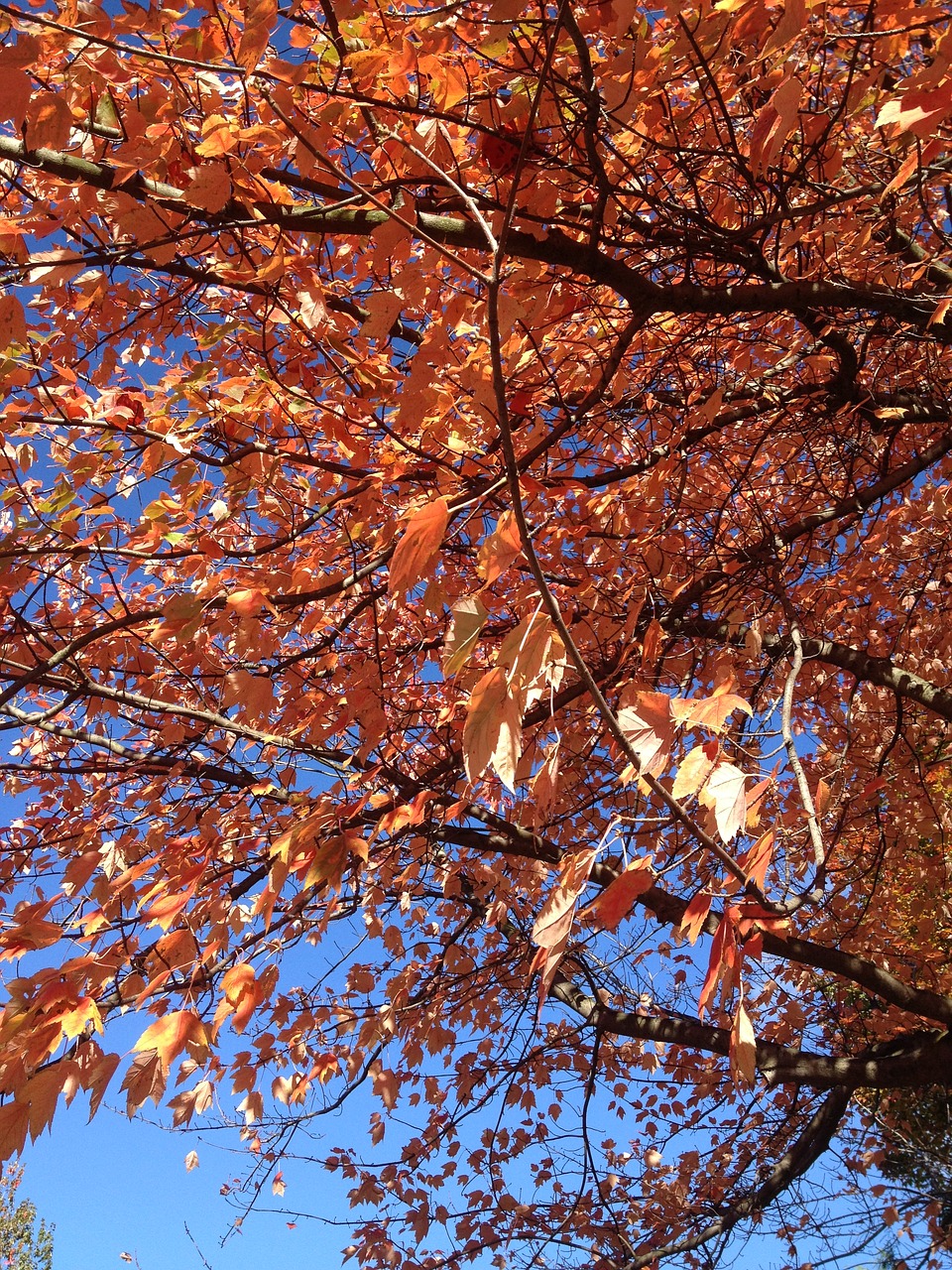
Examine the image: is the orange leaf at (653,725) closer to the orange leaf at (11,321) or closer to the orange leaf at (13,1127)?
the orange leaf at (13,1127)

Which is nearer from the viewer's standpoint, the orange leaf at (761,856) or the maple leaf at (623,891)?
the maple leaf at (623,891)

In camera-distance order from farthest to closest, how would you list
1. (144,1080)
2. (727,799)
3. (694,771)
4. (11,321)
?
(11,321) < (144,1080) < (694,771) < (727,799)

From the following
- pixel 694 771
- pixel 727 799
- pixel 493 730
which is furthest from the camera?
pixel 694 771

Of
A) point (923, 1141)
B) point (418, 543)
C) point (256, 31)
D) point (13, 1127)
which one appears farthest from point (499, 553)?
point (923, 1141)

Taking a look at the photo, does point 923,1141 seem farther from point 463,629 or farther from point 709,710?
point 463,629

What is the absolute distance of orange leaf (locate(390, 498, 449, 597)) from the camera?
1159 millimetres

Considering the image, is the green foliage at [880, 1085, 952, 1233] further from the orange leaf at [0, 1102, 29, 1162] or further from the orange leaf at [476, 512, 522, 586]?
the orange leaf at [476, 512, 522, 586]

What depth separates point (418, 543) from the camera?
118 centimetres

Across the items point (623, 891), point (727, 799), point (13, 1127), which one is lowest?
point (13, 1127)

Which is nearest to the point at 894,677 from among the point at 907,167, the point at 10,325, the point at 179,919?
the point at 907,167

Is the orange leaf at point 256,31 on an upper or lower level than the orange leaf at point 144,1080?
upper

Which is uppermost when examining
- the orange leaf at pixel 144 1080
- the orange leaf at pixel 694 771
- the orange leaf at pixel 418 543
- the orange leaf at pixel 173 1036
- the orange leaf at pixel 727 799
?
the orange leaf at pixel 418 543

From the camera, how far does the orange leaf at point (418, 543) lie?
1159 mm

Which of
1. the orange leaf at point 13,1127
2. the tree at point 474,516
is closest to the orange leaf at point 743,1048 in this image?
the tree at point 474,516
